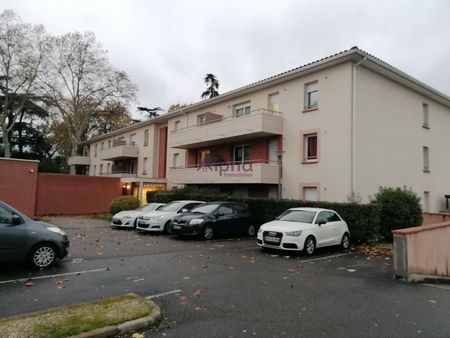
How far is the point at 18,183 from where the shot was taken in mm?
21594

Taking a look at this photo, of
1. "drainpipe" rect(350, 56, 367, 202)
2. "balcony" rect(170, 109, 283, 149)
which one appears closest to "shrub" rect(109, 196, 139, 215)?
"balcony" rect(170, 109, 283, 149)

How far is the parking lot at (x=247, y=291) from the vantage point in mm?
5137

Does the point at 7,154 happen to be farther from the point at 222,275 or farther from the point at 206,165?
the point at 222,275

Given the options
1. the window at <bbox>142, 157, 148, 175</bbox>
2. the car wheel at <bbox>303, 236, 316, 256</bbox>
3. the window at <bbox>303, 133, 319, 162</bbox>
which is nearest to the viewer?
the car wheel at <bbox>303, 236, 316, 256</bbox>

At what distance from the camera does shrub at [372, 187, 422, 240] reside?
15.6 m

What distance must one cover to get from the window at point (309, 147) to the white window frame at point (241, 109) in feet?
16.2

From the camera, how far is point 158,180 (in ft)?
102

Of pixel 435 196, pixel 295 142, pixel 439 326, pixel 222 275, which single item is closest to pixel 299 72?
pixel 295 142

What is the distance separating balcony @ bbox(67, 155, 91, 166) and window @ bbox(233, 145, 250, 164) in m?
26.8

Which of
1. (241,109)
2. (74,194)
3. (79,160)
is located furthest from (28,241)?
(79,160)

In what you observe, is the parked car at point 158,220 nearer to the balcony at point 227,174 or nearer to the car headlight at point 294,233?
the balcony at point 227,174

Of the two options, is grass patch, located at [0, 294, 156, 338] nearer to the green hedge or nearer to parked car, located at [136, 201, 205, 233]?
parked car, located at [136, 201, 205, 233]

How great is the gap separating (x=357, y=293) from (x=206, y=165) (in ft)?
59.6

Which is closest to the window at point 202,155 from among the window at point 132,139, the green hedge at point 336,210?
the green hedge at point 336,210
